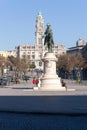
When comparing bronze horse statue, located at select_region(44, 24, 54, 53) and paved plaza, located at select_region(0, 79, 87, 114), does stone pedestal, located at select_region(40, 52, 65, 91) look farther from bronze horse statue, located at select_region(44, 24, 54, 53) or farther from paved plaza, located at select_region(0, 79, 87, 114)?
paved plaza, located at select_region(0, 79, 87, 114)

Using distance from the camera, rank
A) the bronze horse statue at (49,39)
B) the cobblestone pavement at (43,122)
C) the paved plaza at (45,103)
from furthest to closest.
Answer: the bronze horse statue at (49,39), the paved plaza at (45,103), the cobblestone pavement at (43,122)

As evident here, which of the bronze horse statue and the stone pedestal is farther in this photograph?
the bronze horse statue

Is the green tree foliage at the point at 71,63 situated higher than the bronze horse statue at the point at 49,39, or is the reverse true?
the green tree foliage at the point at 71,63

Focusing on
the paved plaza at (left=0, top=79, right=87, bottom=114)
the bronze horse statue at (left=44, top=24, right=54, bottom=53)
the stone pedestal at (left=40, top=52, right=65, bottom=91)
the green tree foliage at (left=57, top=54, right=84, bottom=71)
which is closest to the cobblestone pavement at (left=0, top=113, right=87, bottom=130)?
the paved plaza at (left=0, top=79, right=87, bottom=114)

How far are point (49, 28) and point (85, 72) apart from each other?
339 feet

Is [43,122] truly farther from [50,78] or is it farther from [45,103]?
[50,78]

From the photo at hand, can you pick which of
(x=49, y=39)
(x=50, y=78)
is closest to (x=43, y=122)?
(x=50, y=78)

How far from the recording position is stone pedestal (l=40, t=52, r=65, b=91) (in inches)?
2063

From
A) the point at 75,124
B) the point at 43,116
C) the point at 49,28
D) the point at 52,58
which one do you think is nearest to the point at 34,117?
the point at 43,116

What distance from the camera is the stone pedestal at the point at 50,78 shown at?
→ 5241 centimetres

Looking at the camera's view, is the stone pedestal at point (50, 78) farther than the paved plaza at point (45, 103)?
Yes

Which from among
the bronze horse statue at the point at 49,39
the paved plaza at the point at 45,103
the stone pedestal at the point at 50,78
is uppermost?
the bronze horse statue at the point at 49,39

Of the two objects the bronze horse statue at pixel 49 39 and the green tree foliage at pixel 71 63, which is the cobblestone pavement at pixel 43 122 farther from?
the green tree foliage at pixel 71 63

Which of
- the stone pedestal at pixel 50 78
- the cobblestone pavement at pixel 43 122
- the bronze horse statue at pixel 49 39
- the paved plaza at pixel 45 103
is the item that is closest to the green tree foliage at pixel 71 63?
the bronze horse statue at pixel 49 39
